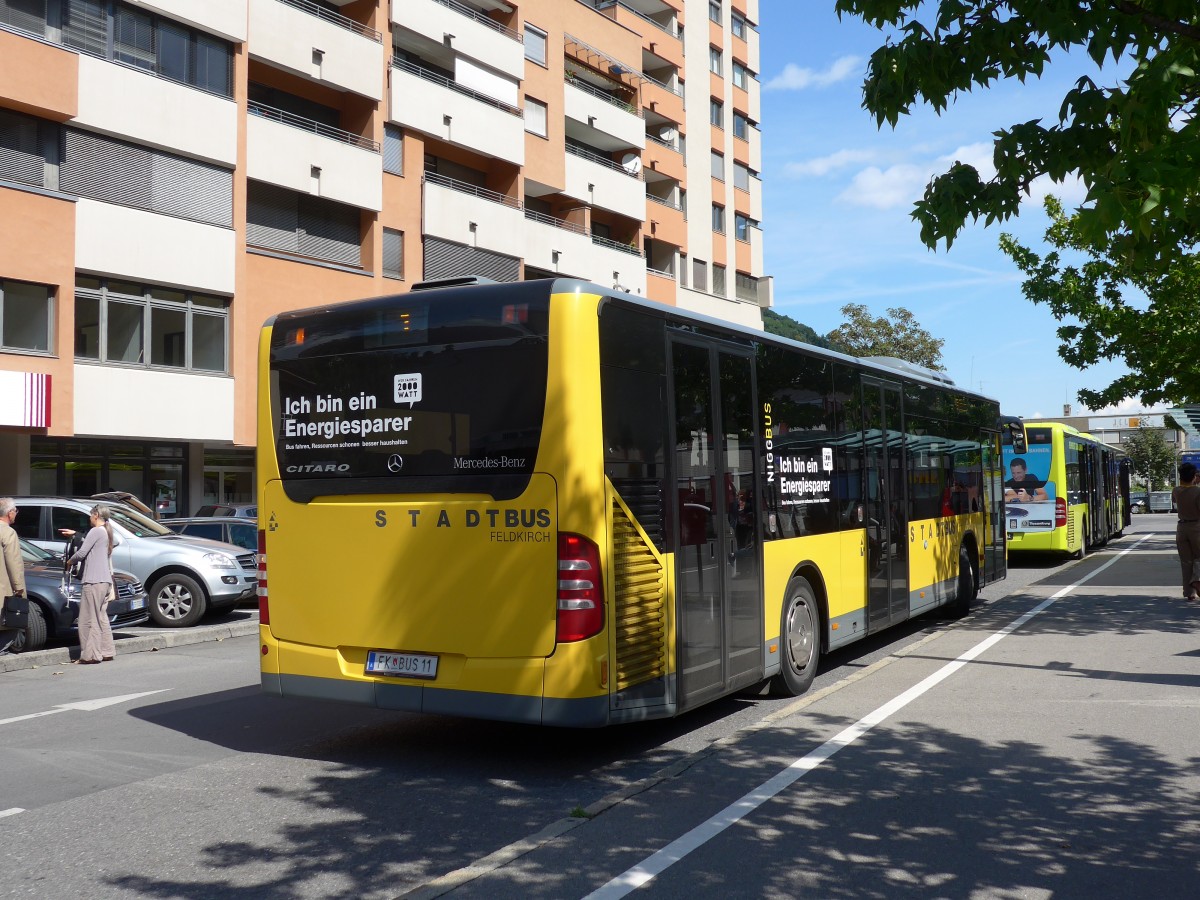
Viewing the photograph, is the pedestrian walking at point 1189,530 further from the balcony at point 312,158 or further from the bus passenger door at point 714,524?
the balcony at point 312,158

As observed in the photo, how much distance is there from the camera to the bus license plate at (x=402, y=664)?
7039mm

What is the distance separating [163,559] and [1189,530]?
14.3m

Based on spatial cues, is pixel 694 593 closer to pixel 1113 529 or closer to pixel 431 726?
pixel 431 726

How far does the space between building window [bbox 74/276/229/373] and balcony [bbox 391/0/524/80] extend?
9927mm

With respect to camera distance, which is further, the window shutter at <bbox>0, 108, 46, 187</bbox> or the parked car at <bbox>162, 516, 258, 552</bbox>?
the window shutter at <bbox>0, 108, 46, 187</bbox>

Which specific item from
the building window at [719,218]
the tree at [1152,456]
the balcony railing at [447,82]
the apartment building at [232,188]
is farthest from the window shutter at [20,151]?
the tree at [1152,456]

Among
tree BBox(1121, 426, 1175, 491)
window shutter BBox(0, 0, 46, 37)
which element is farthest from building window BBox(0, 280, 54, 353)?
tree BBox(1121, 426, 1175, 491)

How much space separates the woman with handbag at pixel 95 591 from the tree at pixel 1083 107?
925cm

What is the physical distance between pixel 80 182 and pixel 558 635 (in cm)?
→ 1993

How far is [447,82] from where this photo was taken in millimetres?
31906

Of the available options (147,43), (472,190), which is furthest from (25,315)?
(472,190)

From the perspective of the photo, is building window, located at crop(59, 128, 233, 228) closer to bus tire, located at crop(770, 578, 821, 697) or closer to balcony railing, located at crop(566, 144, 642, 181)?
balcony railing, located at crop(566, 144, 642, 181)

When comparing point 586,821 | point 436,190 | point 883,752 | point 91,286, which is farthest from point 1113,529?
point 586,821

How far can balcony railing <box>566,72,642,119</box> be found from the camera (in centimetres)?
3786
